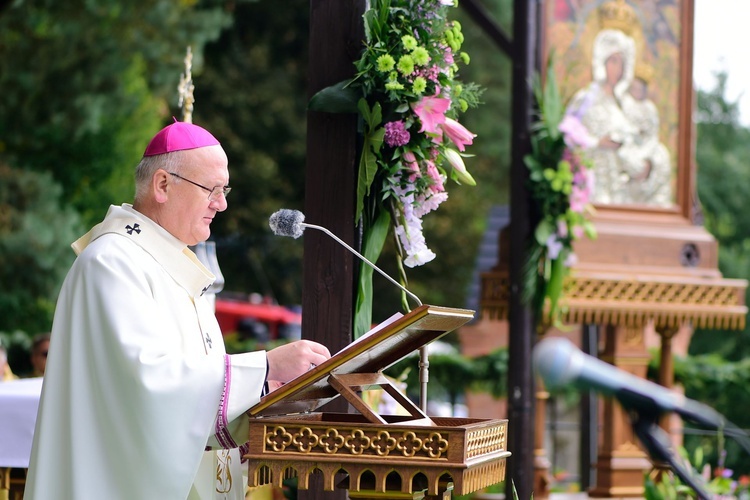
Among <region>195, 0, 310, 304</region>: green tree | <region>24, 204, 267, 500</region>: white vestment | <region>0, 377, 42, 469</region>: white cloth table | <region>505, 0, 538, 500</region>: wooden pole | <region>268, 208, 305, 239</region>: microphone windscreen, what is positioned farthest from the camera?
<region>195, 0, 310, 304</region>: green tree

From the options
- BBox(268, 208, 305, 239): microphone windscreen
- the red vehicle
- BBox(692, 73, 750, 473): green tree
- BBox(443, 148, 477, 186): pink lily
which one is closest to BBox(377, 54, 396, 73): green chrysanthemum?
BBox(443, 148, 477, 186): pink lily

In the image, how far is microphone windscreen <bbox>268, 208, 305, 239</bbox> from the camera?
11.7 ft

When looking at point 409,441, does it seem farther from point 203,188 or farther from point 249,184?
point 249,184

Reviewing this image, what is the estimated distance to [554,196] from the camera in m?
7.66

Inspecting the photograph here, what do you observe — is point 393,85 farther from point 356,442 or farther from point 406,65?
point 356,442

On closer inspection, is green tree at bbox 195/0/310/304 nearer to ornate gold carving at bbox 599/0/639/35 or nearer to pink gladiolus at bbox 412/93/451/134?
ornate gold carving at bbox 599/0/639/35

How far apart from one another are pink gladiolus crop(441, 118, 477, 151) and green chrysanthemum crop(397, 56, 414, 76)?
0.75 ft

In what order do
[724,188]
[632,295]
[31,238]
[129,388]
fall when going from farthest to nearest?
[724,188]
[31,238]
[632,295]
[129,388]

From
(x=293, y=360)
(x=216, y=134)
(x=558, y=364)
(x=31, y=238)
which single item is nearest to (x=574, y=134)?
(x=293, y=360)

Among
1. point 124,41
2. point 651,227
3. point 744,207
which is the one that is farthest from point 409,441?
point 744,207

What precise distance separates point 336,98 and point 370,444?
1.67m

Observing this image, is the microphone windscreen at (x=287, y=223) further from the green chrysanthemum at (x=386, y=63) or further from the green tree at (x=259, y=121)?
the green tree at (x=259, y=121)

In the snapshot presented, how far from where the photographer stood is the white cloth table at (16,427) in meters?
4.74

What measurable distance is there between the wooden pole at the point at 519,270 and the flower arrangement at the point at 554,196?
7 centimetres
